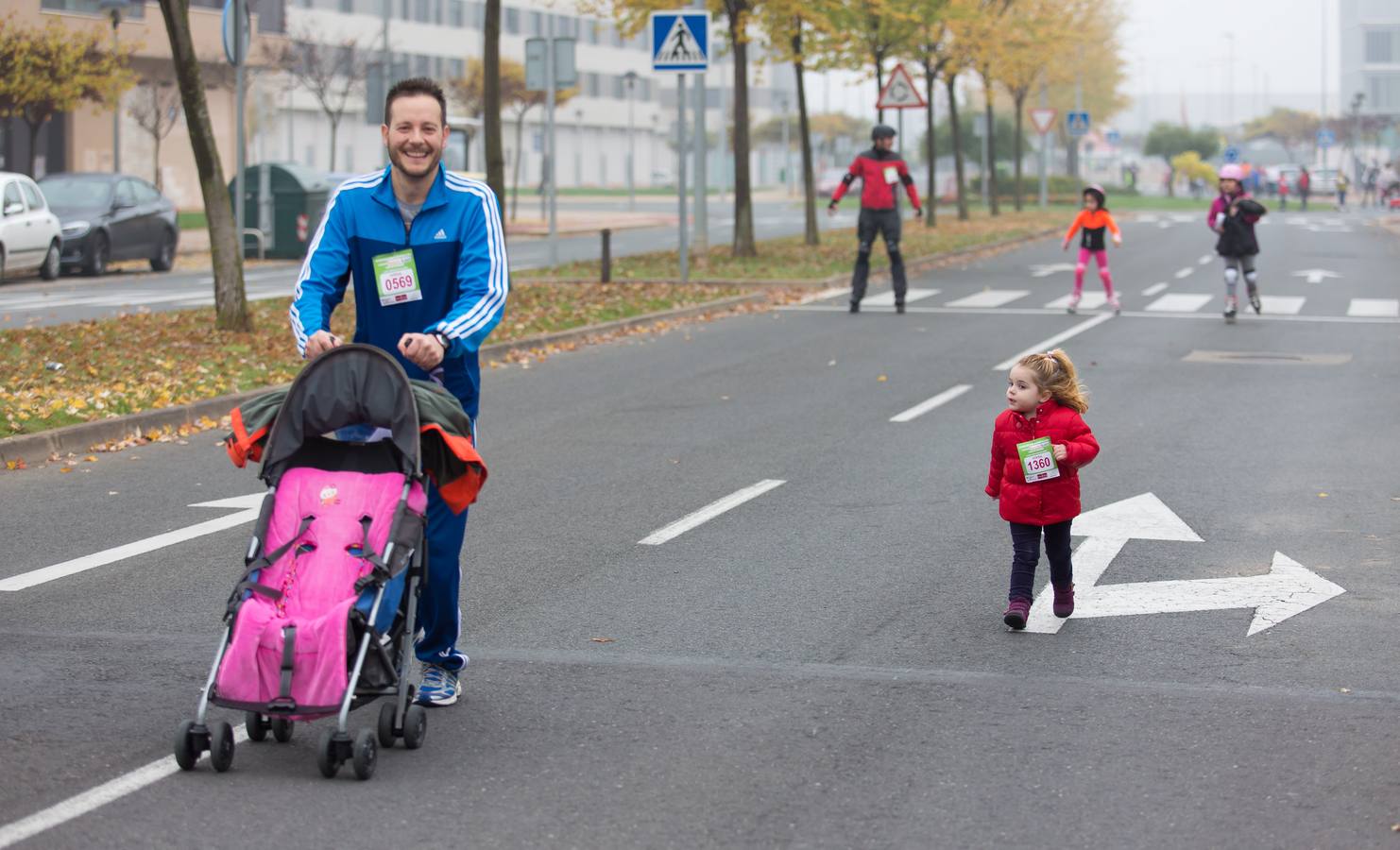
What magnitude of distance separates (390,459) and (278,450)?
29 cm

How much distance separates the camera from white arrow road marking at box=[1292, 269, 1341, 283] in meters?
27.5

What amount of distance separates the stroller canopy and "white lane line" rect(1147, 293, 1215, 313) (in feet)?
58.8

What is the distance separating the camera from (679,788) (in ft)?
16.1

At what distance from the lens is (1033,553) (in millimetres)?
6828

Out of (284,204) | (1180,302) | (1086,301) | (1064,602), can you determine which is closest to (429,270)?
(1064,602)

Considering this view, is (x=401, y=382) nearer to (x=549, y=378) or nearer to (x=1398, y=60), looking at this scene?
(x=549, y=378)

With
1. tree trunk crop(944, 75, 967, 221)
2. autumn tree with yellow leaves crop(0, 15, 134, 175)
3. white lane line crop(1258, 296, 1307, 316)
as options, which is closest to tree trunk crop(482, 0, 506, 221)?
white lane line crop(1258, 296, 1307, 316)

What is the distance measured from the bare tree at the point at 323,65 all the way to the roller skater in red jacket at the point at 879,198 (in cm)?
3029

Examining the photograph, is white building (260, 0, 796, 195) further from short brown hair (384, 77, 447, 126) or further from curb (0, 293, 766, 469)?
short brown hair (384, 77, 447, 126)

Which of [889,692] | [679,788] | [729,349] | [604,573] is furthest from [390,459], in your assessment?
[729,349]

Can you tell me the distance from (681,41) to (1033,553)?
17539mm

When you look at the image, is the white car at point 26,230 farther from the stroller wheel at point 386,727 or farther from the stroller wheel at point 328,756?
the stroller wheel at point 328,756

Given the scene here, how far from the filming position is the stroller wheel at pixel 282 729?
17.0 ft

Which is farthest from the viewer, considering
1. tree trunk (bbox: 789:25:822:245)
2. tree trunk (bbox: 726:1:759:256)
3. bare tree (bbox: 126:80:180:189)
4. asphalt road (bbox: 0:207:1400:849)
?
bare tree (bbox: 126:80:180:189)
